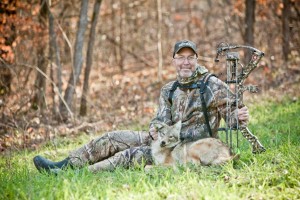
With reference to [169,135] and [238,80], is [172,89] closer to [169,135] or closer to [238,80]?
[169,135]

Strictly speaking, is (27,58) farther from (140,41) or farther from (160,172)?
(140,41)

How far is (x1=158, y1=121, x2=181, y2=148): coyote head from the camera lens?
5.36 metres

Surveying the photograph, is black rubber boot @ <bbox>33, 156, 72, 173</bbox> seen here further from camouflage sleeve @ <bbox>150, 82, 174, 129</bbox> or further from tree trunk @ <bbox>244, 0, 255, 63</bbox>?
tree trunk @ <bbox>244, 0, 255, 63</bbox>

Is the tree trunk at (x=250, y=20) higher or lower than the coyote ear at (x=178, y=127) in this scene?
higher

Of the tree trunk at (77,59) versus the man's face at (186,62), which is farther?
the tree trunk at (77,59)

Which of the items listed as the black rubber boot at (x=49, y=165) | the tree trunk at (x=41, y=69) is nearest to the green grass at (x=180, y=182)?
the black rubber boot at (x=49, y=165)

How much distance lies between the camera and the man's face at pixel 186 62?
221 inches

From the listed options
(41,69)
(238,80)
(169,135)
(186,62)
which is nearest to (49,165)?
(169,135)

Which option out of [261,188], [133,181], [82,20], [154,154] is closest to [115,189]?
[133,181]

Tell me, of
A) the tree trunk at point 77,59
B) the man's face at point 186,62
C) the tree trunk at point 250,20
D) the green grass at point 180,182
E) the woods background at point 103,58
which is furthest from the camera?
the tree trunk at point 250,20

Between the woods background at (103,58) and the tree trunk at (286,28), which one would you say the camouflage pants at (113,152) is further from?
the tree trunk at (286,28)

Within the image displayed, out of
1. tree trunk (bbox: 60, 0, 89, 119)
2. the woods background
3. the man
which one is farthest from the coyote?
tree trunk (bbox: 60, 0, 89, 119)

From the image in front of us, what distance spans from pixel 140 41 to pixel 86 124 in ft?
36.9

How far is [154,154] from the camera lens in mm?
5520
